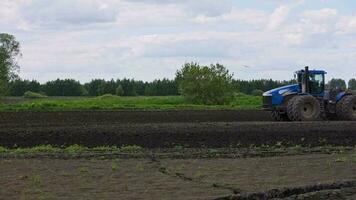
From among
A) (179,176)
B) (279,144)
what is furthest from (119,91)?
(179,176)

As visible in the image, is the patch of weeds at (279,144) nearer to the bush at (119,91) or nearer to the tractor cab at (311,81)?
the tractor cab at (311,81)

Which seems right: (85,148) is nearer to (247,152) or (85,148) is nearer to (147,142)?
(147,142)

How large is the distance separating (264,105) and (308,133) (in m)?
9.38

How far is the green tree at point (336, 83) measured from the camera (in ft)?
116

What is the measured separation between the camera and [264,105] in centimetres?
3475

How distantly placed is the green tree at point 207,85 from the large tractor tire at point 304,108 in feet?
110

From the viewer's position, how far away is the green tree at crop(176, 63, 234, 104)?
66938 mm

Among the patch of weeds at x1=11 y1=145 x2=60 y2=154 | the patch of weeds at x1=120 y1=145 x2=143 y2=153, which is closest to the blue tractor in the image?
the patch of weeds at x1=120 y1=145 x2=143 y2=153

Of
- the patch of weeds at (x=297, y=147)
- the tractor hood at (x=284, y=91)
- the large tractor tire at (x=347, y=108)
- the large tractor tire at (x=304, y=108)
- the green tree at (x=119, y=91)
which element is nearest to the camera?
the patch of weeds at (x=297, y=147)

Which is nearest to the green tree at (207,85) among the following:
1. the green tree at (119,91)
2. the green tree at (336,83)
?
the green tree at (336,83)

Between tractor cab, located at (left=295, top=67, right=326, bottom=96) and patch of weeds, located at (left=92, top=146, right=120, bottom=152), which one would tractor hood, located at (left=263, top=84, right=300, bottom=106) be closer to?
tractor cab, located at (left=295, top=67, right=326, bottom=96)

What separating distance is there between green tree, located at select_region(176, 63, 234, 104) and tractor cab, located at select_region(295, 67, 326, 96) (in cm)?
3251

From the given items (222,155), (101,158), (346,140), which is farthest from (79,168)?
(346,140)

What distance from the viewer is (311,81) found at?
112 ft
